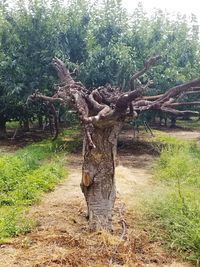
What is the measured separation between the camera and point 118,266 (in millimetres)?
4246

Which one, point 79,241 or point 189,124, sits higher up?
point 189,124

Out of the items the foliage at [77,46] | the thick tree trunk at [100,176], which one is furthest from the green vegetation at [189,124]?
the thick tree trunk at [100,176]

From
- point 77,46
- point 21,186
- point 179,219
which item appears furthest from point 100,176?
point 77,46

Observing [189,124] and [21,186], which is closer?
[21,186]

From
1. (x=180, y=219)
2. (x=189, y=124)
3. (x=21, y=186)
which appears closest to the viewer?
(x=180, y=219)

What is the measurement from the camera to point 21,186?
23.5ft

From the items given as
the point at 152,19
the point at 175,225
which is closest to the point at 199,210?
the point at 175,225

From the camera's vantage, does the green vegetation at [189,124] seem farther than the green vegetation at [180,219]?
Yes

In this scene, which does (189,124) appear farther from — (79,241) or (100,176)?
(79,241)

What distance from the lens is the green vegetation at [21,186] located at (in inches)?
209

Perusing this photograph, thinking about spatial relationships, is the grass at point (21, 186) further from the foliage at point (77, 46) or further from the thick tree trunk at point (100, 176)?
the foliage at point (77, 46)

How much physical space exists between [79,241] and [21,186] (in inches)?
105

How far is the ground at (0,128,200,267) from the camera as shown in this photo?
436 cm

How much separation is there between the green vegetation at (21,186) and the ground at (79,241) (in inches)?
7.1
